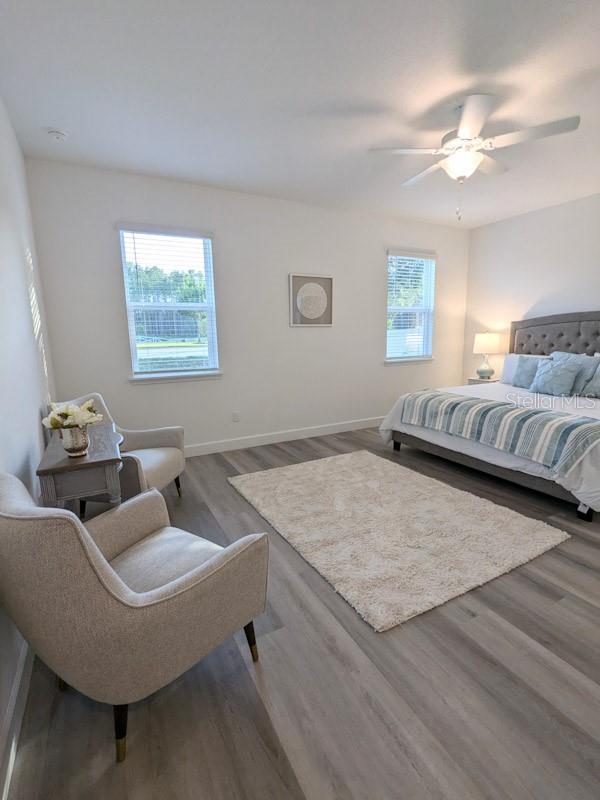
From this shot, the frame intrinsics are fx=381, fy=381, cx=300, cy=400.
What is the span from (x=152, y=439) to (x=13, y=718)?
186 centimetres

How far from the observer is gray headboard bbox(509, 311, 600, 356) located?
4.16 metres

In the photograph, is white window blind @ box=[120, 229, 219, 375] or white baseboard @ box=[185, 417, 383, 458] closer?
white window blind @ box=[120, 229, 219, 375]

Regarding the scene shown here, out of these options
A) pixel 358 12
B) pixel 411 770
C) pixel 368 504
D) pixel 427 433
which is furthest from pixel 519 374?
pixel 411 770

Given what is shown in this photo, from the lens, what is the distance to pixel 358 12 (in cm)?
167

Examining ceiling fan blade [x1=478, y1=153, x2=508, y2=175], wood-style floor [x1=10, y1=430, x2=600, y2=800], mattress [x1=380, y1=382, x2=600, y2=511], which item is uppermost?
ceiling fan blade [x1=478, y1=153, x2=508, y2=175]

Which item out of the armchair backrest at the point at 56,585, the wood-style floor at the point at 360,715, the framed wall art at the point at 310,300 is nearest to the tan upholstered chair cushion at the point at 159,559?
the armchair backrest at the point at 56,585

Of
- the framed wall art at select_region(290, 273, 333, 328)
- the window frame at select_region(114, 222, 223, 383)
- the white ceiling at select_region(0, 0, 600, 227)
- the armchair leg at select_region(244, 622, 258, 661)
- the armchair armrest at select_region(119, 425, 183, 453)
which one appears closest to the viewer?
the armchair leg at select_region(244, 622, 258, 661)

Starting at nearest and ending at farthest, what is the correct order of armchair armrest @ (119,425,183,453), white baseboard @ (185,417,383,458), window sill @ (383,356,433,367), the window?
armchair armrest @ (119,425,183,453) < white baseboard @ (185,417,383,458) < the window < window sill @ (383,356,433,367)

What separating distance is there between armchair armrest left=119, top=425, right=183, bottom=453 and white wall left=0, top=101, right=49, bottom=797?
630mm

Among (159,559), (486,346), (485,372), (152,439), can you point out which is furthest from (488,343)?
(159,559)

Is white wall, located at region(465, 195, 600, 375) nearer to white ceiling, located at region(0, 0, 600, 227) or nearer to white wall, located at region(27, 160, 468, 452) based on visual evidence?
white wall, located at region(27, 160, 468, 452)

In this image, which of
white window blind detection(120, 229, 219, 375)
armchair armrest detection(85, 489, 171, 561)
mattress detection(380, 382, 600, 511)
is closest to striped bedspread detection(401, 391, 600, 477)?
mattress detection(380, 382, 600, 511)

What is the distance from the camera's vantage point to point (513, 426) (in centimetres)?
298

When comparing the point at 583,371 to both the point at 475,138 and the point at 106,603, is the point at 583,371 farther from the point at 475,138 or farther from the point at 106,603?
the point at 106,603
